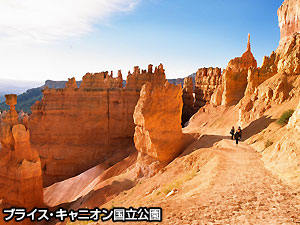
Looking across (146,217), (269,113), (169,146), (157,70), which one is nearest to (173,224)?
(146,217)

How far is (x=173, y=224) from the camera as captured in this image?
17.4 ft

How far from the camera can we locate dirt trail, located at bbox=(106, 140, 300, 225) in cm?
533

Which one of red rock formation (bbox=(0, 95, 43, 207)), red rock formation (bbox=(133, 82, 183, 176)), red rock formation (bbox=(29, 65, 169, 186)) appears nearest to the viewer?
red rock formation (bbox=(133, 82, 183, 176))

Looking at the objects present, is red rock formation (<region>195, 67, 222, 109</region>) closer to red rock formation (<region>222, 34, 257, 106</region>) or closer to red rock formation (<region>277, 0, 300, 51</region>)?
red rock formation (<region>222, 34, 257, 106</region>)

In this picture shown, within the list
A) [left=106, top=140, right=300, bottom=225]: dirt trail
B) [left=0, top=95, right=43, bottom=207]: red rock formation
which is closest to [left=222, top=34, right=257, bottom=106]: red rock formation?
[left=106, top=140, right=300, bottom=225]: dirt trail

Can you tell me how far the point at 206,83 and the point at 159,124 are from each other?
27.8 m

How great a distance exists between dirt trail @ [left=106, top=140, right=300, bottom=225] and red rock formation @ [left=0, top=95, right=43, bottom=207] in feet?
46.8

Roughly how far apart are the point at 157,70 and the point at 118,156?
14364 mm

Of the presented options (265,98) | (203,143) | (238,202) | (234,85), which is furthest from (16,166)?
(234,85)

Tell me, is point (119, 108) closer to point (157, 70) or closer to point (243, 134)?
point (157, 70)

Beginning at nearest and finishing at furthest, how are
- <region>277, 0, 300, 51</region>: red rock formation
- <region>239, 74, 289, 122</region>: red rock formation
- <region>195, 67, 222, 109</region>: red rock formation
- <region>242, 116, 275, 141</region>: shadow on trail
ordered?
<region>242, 116, 275, 141</region>: shadow on trail
<region>239, 74, 289, 122</region>: red rock formation
<region>277, 0, 300, 51</region>: red rock formation
<region>195, 67, 222, 109</region>: red rock formation

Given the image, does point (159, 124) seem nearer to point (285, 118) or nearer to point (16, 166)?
point (285, 118)

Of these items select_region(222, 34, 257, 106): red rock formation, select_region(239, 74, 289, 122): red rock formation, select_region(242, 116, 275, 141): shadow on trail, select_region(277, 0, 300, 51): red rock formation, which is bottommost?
select_region(242, 116, 275, 141): shadow on trail

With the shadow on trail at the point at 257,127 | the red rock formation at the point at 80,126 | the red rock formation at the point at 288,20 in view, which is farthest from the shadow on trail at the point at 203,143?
the red rock formation at the point at 288,20
